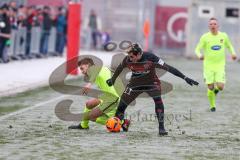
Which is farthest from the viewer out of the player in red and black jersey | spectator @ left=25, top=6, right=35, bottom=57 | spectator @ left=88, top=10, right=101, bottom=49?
spectator @ left=88, top=10, right=101, bottom=49

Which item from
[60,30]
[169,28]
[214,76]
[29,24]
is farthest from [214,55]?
[169,28]

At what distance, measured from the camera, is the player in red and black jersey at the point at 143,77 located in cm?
1314

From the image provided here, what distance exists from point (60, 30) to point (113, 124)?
2360 centimetres

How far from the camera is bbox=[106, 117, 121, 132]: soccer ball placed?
44.4 feet

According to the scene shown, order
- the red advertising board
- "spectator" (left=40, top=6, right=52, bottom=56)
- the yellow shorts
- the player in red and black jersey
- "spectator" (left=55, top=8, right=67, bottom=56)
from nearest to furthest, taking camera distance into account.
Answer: the player in red and black jersey < the yellow shorts < "spectator" (left=40, top=6, right=52, bottom=56) < "spectator" (left=55, top=8, right=67, bottom=56) < the red advertising board

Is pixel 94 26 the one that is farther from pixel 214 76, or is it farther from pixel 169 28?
pixel 214 76

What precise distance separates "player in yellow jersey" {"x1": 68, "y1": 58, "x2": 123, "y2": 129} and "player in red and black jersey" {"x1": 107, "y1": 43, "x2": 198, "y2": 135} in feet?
0.77

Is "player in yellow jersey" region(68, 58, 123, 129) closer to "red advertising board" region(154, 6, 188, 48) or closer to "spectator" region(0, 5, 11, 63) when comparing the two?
"spectator" region(0, 5, 11, 63)

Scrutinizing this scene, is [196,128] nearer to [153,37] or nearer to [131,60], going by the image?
[131,60]

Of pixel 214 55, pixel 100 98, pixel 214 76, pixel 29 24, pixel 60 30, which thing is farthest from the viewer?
pixel 60 30

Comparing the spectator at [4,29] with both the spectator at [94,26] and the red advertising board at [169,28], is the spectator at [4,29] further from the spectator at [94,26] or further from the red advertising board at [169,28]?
the red advertising board at [169,28]

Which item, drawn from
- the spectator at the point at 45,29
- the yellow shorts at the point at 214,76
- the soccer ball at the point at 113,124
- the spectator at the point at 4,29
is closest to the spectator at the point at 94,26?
the spectator at the point at 45,29

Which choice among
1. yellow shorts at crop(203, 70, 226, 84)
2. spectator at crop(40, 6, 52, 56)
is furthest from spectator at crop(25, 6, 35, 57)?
yellow shorts at crop(203, 70, 226, 84)

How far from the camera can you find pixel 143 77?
44.5 feet
